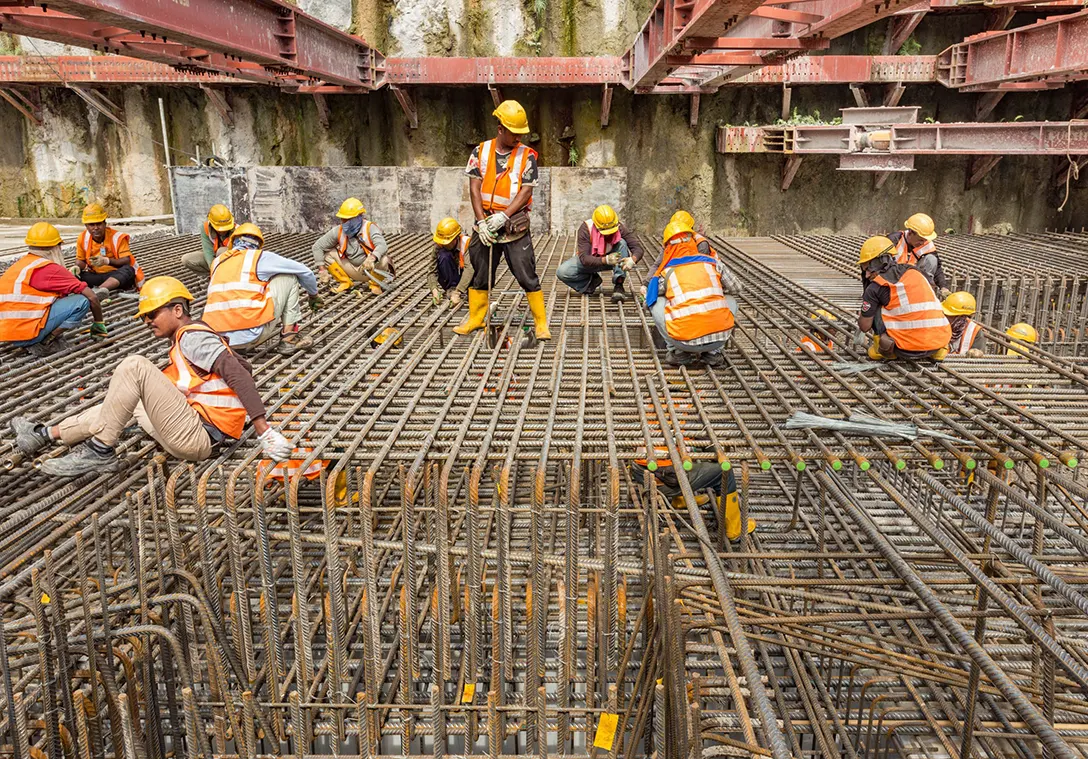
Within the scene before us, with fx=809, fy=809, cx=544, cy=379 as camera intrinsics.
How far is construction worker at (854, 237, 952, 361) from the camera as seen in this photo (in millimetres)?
5598

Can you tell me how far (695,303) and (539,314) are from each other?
1395mm

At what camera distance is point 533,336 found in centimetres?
666

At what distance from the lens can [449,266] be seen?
A: 8.14m

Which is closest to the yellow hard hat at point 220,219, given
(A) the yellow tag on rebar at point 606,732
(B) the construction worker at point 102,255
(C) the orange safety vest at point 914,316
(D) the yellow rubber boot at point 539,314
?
(B) the construction worker at point 102,255

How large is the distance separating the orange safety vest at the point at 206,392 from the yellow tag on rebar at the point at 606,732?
105 inches

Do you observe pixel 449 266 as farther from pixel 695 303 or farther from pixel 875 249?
pixel 875 249

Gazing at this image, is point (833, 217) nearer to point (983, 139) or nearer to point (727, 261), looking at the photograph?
point (983, 139)

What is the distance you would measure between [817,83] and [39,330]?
13004 mm

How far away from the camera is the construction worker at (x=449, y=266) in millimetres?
7943

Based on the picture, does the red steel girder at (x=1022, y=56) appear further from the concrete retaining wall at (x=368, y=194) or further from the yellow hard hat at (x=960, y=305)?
the concrete retaining wall at (x=368, y=194)

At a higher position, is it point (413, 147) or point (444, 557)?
point (413, 147)

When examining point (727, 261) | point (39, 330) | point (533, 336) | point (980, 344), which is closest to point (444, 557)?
point (533, 336)

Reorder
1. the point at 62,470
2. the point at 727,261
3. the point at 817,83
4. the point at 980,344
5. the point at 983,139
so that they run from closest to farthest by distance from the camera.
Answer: the point at 62,470 → the point at 980,344 → the point at 727,261 → the point at 983,139 → the point at 817,83

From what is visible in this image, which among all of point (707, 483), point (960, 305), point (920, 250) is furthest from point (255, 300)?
point (920, 250)
